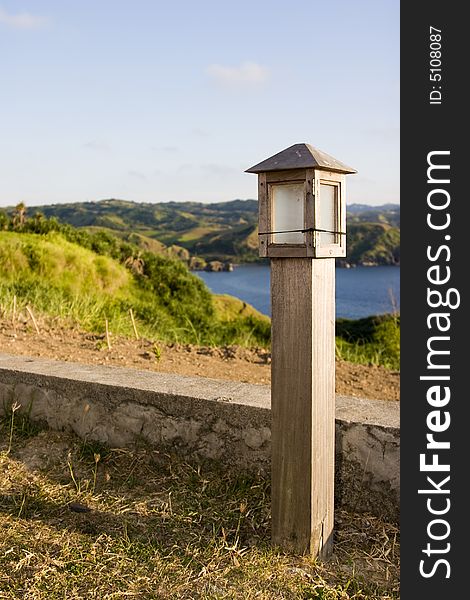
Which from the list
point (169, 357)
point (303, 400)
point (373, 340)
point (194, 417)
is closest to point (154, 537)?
point (194, 417)

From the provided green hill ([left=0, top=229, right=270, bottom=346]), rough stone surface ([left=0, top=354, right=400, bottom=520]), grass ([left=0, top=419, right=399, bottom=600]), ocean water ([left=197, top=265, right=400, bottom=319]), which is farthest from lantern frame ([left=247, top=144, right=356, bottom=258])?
ocean water ([left=197, top=265, right=400, bottom=319])

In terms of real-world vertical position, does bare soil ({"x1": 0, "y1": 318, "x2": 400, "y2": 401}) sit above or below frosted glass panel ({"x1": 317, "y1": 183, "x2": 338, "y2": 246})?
below

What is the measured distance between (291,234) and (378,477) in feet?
4.13

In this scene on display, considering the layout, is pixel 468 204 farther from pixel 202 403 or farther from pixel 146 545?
pixel 146 545

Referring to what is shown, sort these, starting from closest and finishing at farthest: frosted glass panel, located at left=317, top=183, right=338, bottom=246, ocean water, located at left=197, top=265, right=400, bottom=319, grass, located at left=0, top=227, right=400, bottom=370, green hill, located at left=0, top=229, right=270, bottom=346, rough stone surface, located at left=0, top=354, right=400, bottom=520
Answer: frosted glass panel, located at left=317, top=183, right=338, bottom=246 < rough stone surface, located at left=0, top=354, right=400, bottom=520 < grass, located at left=0, top=227, right=400, bottom=370 < green hill, located at left=0, top=229, right=270, bottom=346 < ocean water, located at left=197, top=265, right=400, bottom=319

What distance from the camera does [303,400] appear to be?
107 inches

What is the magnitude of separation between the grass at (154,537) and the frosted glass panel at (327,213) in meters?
1.31

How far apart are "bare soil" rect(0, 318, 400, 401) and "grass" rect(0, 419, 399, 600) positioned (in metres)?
1.40

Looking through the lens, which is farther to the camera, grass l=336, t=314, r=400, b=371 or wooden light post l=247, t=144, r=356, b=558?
grass l=336, t=314, r=400, b=371

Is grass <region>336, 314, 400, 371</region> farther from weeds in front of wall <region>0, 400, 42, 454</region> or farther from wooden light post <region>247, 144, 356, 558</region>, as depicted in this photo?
wooden light post <region>247, 144, 356, 558</region>

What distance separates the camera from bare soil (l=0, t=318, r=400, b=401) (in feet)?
16.9

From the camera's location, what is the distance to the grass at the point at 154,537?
2609 millimetres

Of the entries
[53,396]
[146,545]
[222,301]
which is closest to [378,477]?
[146,545]

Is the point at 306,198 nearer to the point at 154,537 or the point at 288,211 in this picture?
the point at 288,211
